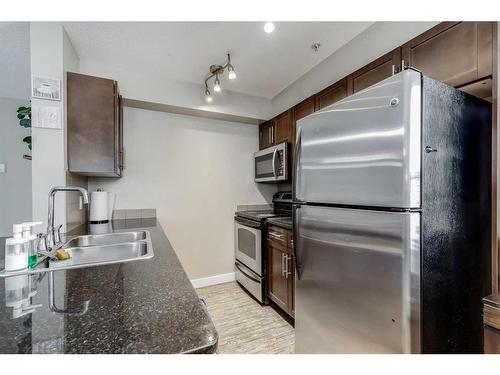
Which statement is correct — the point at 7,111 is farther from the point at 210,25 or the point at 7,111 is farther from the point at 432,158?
the point at 432,158

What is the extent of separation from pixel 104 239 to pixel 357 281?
1684 mm

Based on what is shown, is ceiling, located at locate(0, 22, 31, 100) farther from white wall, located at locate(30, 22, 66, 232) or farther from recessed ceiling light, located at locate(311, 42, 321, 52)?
recessed ceiling light, located at locate(311, 42, 321, 52)

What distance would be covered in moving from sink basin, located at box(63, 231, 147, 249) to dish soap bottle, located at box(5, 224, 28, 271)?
1.58 ft

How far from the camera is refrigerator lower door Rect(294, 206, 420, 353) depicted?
0.96 m

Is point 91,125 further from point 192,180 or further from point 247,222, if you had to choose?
point 247,222

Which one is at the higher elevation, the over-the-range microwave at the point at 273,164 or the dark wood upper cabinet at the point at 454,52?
the dark wood upper cabinet at the point at 454,52

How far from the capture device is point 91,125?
1.84 m

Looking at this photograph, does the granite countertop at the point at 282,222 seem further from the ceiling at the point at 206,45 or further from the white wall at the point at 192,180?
the ceiling at the point at 206,45

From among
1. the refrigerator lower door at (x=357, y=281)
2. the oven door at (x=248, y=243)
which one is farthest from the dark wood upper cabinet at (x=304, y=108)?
Result: the refrigerator lower door at (x=357, y=281)

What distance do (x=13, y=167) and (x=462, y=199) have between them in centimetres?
467

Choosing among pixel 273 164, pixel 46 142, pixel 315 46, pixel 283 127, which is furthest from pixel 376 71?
pixel 46 142

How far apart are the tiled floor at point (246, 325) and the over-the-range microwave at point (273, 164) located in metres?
1.44

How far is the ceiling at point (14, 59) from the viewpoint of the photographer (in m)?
1.74

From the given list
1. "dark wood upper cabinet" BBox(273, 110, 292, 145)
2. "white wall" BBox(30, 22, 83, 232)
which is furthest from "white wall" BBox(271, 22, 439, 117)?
"white wall" BBox(30, 22, 83, 232)
